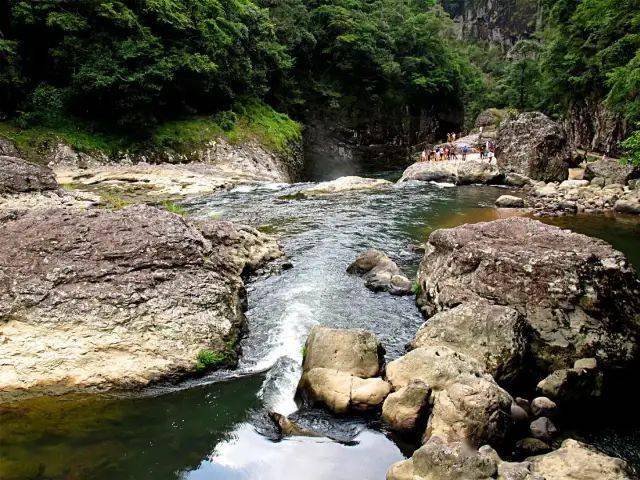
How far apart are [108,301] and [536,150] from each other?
26287 millimetres

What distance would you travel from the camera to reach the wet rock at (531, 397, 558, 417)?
6102 millimetres

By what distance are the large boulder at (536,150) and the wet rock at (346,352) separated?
2371 cm

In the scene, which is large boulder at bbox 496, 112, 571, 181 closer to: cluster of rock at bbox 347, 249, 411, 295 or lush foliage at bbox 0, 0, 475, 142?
lush foliage at bbox 0, 0, 475, 142

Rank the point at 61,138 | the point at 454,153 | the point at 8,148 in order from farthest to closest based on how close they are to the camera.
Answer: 1. the point at 454,153
2. the point at 61,138
3. the point at 8,148

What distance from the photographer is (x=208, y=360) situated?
280 inches

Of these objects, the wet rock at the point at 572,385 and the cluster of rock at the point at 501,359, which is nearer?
the cluster of rock at the point at 501,359

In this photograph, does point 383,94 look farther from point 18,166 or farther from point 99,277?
point 99,277

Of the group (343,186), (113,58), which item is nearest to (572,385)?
(343,186)

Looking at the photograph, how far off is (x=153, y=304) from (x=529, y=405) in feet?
19.0

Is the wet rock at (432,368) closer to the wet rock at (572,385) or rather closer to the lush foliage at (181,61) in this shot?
the wet rock at (572,385)

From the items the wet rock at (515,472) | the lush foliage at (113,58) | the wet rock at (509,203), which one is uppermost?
the lush foliage at (113,58)

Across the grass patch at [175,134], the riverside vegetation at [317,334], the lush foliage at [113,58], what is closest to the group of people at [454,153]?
the grass patch at [175,134]

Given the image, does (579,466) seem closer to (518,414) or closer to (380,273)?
(518,414)

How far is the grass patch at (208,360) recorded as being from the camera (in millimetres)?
7027
